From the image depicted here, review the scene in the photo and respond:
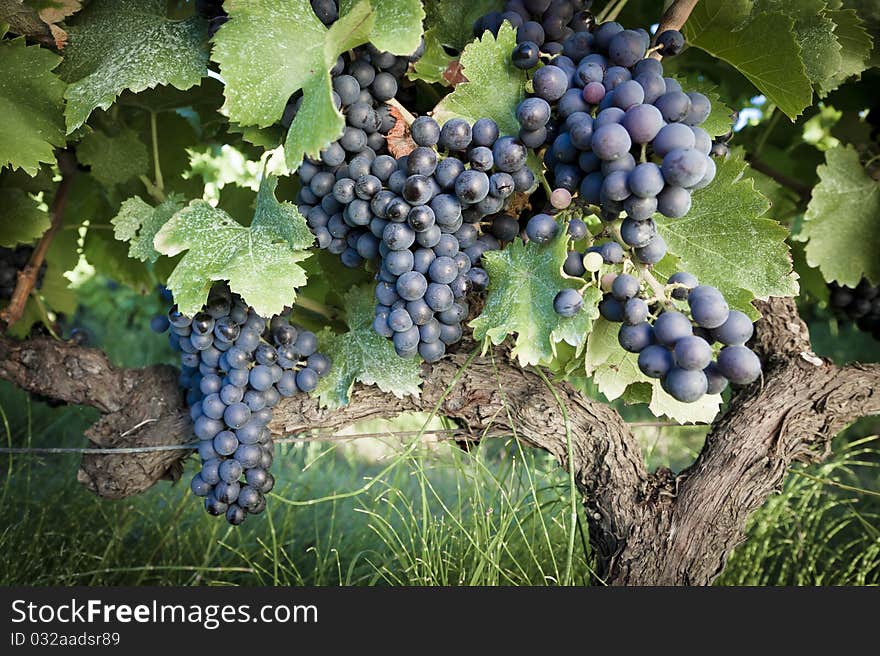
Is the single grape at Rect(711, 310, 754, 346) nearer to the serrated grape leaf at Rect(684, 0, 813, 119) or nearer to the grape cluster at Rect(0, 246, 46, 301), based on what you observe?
the serrated grape leaf at Rect(684, 0, 813, 119)

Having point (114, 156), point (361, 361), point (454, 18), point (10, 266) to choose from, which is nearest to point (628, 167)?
point (454, 18)

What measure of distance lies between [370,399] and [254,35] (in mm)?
564

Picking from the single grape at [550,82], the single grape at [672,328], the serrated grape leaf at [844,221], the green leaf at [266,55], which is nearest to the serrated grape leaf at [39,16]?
the green leaf at [266,55]

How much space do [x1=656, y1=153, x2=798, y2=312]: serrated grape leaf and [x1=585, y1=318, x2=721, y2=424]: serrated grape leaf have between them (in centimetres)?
14

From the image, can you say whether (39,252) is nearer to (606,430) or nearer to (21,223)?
(21,223)

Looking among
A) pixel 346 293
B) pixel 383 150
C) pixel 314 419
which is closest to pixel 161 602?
pixel 314 419

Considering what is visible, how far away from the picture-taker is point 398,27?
85cm

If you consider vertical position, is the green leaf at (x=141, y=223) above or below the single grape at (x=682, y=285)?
below

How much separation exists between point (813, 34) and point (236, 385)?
37.3 inches

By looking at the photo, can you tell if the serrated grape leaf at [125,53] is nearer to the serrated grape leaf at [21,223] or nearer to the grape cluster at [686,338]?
the serrated grape leaf at [21,223]

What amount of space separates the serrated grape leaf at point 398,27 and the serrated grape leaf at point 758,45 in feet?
1.37

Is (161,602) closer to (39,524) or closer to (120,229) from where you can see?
(120,229)

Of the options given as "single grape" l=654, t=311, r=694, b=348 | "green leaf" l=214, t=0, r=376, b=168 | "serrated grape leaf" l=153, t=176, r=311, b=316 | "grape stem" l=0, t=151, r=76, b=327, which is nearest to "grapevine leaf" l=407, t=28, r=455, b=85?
"green leaf" l=214, t=0, r=376, b=168

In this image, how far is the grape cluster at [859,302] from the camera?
5.28 feet
